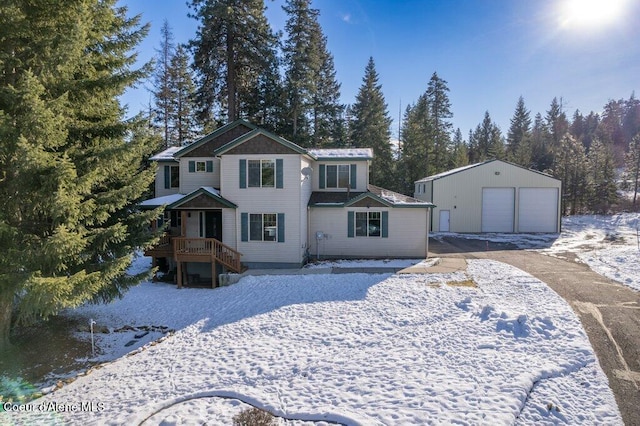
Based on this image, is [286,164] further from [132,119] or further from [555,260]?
[555,260]

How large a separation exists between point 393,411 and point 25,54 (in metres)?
10.1

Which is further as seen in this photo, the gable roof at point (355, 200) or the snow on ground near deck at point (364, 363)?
the gable roof at point (355, 200)

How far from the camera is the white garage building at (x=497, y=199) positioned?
25.0m

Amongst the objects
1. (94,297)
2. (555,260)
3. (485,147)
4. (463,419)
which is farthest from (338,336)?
(485,147)

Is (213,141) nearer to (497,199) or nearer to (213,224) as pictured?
(213,224)

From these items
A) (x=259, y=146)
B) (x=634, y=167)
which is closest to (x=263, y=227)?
(x=259, y=146)

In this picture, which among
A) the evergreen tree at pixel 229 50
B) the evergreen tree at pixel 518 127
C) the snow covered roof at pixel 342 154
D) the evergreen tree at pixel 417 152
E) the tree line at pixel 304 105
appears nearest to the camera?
the snow covered roof at pixel 342 154

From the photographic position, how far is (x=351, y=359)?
23.5ft

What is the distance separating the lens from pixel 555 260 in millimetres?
15891

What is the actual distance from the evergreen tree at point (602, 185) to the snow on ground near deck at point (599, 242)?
324 cm

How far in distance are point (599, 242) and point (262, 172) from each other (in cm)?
2120

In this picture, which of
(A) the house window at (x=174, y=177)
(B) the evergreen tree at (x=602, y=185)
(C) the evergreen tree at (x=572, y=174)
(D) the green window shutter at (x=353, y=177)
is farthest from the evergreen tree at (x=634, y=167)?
(A) the house window at (x=174, y=177)

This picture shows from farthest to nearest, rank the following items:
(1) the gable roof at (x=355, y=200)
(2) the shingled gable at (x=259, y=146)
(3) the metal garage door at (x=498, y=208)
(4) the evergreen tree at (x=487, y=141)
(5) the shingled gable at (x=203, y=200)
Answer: (4) the evergreen tree at (x=487, y=141)
(3) the metal garage door at (x=498, y=208)
(1) the gable roof at (x=355, y=200)
(2) the shingled gable at (x=259, y=146)
(5) the shingled gable at (x=203, y=200)

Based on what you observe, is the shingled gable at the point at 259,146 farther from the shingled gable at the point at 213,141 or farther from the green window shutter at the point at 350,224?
the green window shutter at the point at 350,224
